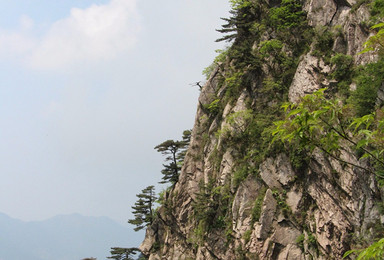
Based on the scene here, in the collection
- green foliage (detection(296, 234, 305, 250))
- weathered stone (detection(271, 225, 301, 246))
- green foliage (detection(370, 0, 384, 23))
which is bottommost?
green foliage (detection(296, 234, 305, 250))

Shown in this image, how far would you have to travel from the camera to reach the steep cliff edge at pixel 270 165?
20.3 m

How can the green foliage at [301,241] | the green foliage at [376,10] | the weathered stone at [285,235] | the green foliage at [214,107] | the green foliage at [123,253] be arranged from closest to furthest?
the green foliage at [376,10], the green foliage at [301,241], the weathered stone at [285,235], the green foliage at [214,107], the green foliage at [123,253]

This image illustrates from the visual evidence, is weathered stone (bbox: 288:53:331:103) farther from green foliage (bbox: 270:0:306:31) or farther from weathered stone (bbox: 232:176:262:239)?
weathered stone (bbox: 232:176:262:239)

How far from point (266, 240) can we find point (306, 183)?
204 inches

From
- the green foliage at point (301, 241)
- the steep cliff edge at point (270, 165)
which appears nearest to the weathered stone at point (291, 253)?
the steep cliff edge at point (270, 165)

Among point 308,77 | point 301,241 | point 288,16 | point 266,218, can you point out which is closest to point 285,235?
point 301,241

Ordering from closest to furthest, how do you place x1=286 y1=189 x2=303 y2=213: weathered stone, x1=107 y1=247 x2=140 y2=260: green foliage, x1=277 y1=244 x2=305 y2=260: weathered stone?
1. x1=277 y1=244 x2=305 y2=260: weathered stone
2. x1=286 y1=189 x2=303 y2=213: weathered stone
3. x1=107 y1=247 x2=140 y2=260: green foliage

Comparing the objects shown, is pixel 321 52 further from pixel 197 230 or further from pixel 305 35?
pixel 197 230

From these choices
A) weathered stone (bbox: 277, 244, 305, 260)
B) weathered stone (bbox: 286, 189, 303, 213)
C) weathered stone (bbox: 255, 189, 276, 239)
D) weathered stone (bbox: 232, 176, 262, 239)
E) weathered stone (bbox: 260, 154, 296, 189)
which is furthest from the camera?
weathered stone (bbox: 232, 176, 262, 239)

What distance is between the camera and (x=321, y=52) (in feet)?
82.8

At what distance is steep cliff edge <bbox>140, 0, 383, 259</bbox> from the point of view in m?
20.3

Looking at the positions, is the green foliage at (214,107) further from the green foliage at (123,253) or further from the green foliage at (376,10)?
the green foliage at (123,253)

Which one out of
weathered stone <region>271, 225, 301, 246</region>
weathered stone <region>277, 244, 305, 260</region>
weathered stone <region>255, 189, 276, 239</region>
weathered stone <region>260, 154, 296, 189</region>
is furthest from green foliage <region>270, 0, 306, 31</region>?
weathered stone <region>277, 244, 305, 260</region>

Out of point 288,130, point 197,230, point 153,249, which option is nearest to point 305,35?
point 197,230
